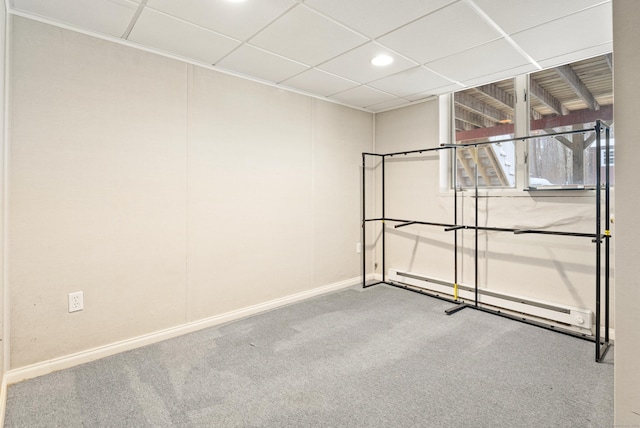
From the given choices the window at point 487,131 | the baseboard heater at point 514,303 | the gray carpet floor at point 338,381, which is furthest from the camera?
the window at point 487,131

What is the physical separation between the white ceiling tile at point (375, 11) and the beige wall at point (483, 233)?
71.0 inches

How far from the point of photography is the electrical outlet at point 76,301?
91.0 inches

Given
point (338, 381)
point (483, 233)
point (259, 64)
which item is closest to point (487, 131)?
point (483, 233)

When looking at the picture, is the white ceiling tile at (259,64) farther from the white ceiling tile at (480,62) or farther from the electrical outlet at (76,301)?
the electrical outlet at (76,301)

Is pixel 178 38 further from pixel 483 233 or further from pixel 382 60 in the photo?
pixel 483 233

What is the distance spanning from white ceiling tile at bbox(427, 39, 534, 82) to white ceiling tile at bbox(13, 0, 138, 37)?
2.29 metres

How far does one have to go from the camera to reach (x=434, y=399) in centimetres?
193

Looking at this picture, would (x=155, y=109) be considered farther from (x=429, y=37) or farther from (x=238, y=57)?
(x=429, y=37)

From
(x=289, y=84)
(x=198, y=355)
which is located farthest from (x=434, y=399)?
(x=289, y=84)

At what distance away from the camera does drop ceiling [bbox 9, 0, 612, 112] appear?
2010 mm

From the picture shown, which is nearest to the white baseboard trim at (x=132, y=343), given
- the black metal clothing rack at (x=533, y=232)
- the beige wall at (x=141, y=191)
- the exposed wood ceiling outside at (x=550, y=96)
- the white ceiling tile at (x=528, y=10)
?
the beige wall at (x=141, y=191)

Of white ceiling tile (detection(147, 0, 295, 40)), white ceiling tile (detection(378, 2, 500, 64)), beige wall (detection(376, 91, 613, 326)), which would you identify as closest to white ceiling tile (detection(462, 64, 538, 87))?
beige wall (detection(376, 91, 613, 326))

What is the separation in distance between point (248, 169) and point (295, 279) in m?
1.29

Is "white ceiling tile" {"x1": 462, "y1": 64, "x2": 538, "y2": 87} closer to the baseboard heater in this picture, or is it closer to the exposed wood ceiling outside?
the exposed wood ceiling outside
